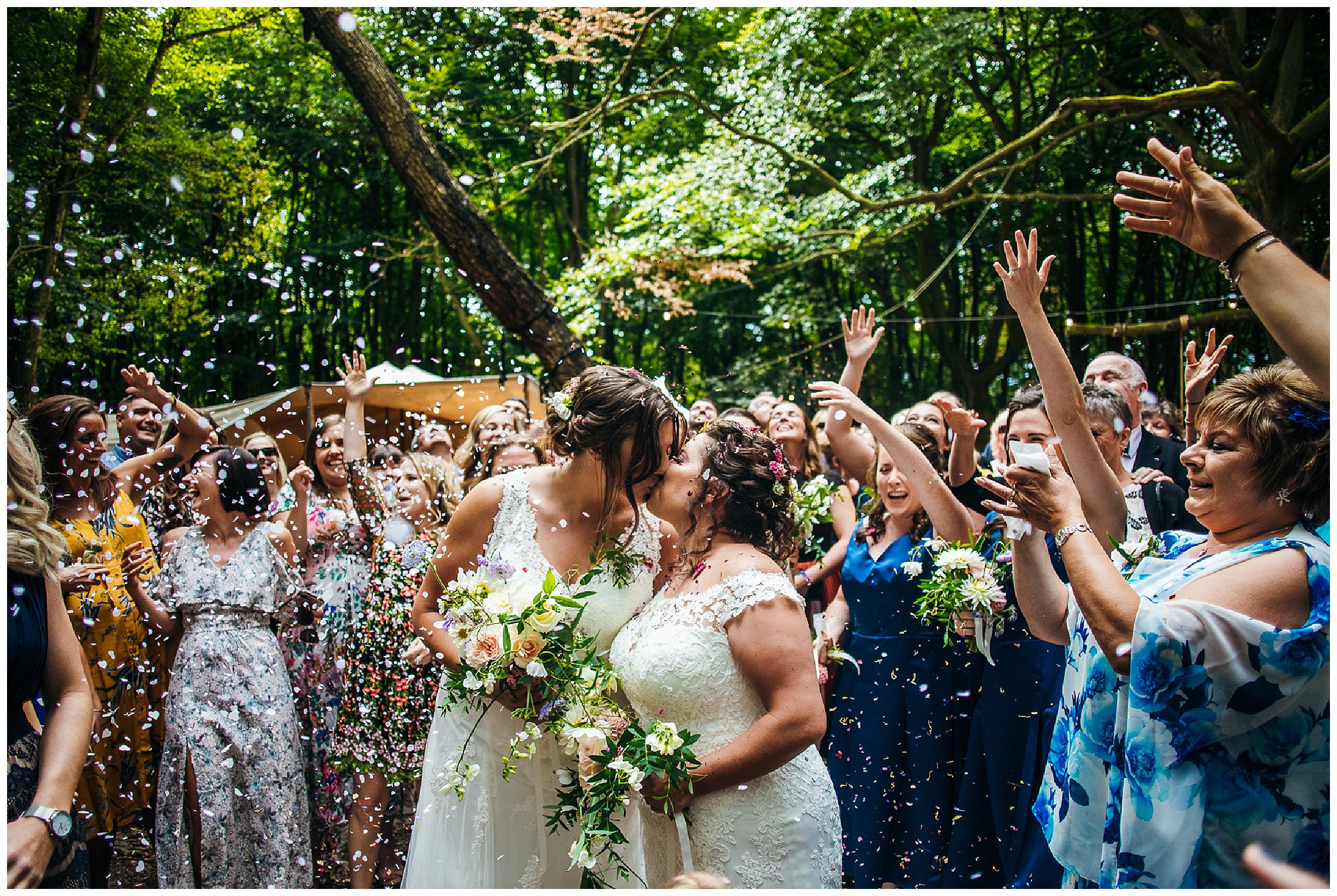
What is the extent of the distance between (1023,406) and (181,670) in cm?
360

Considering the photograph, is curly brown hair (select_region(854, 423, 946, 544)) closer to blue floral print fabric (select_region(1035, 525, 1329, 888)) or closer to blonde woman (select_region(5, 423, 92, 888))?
blue floral print fabric (select_region(1035, 525, 1329, 888))

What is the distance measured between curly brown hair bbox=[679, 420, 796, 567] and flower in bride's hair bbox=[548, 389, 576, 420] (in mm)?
570

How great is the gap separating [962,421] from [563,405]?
167 cm

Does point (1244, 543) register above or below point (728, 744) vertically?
above

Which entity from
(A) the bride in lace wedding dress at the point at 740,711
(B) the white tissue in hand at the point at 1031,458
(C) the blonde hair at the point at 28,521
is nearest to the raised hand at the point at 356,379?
(C) the blonde hair at the point at 28,521

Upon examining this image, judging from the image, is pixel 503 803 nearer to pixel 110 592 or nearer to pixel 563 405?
pixel 563 405

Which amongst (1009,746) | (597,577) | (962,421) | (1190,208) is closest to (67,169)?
(597,577)

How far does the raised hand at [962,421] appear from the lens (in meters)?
3.50

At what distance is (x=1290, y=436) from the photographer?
1664mm

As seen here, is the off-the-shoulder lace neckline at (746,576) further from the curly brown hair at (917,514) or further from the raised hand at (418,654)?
the curly brown hair at (917,514)

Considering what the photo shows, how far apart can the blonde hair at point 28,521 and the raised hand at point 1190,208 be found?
2351 millimetres

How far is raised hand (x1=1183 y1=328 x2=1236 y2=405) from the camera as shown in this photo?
10.00 feet

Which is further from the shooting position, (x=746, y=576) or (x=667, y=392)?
(x=667, y=392)

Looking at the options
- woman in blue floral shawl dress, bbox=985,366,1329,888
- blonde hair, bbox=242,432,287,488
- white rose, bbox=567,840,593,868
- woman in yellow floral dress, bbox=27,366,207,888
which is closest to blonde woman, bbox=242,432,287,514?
blonde hair, bbox=242,432,287,488
